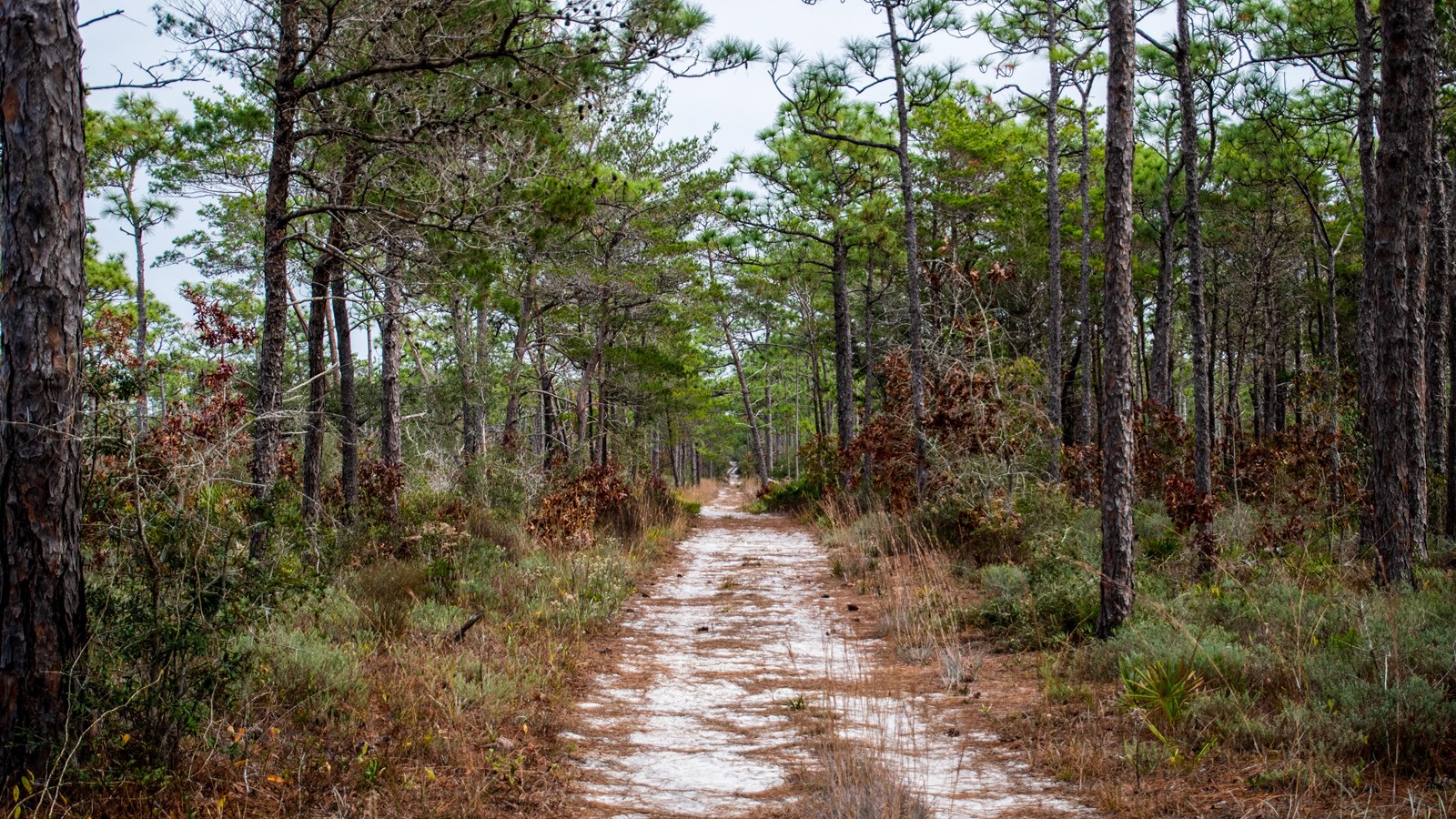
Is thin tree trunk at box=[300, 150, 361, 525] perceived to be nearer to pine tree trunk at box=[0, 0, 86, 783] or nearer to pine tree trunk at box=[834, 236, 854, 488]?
pine tree trunk at box=[0, 0, 86, 783]

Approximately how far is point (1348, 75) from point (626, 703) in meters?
13.2

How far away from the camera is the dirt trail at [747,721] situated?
13.9 feet

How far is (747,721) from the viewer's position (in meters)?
5.57

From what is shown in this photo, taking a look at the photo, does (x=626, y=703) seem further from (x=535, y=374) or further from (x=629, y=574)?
(x=535, y=374)

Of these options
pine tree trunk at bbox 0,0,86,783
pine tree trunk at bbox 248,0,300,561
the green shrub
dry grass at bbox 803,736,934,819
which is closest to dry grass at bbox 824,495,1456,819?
dry grass at bbox 803,736,934,819

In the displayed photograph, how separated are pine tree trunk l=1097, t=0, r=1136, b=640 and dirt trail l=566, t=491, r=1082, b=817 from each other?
1.66 m

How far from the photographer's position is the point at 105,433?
410cm

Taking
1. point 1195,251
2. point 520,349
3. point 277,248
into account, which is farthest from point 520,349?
point 1195,251

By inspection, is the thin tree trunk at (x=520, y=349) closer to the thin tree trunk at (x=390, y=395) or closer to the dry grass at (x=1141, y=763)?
the thin tree trunk at (x=390, y=395)

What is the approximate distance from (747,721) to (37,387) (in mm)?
3990

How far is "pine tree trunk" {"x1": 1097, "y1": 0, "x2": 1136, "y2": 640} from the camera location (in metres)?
6.36

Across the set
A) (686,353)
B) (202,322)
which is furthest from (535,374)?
(202,322)

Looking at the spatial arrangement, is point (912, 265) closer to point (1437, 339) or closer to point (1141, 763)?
point (1437, 339)

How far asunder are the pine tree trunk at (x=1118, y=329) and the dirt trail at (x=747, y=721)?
65.2 inches
